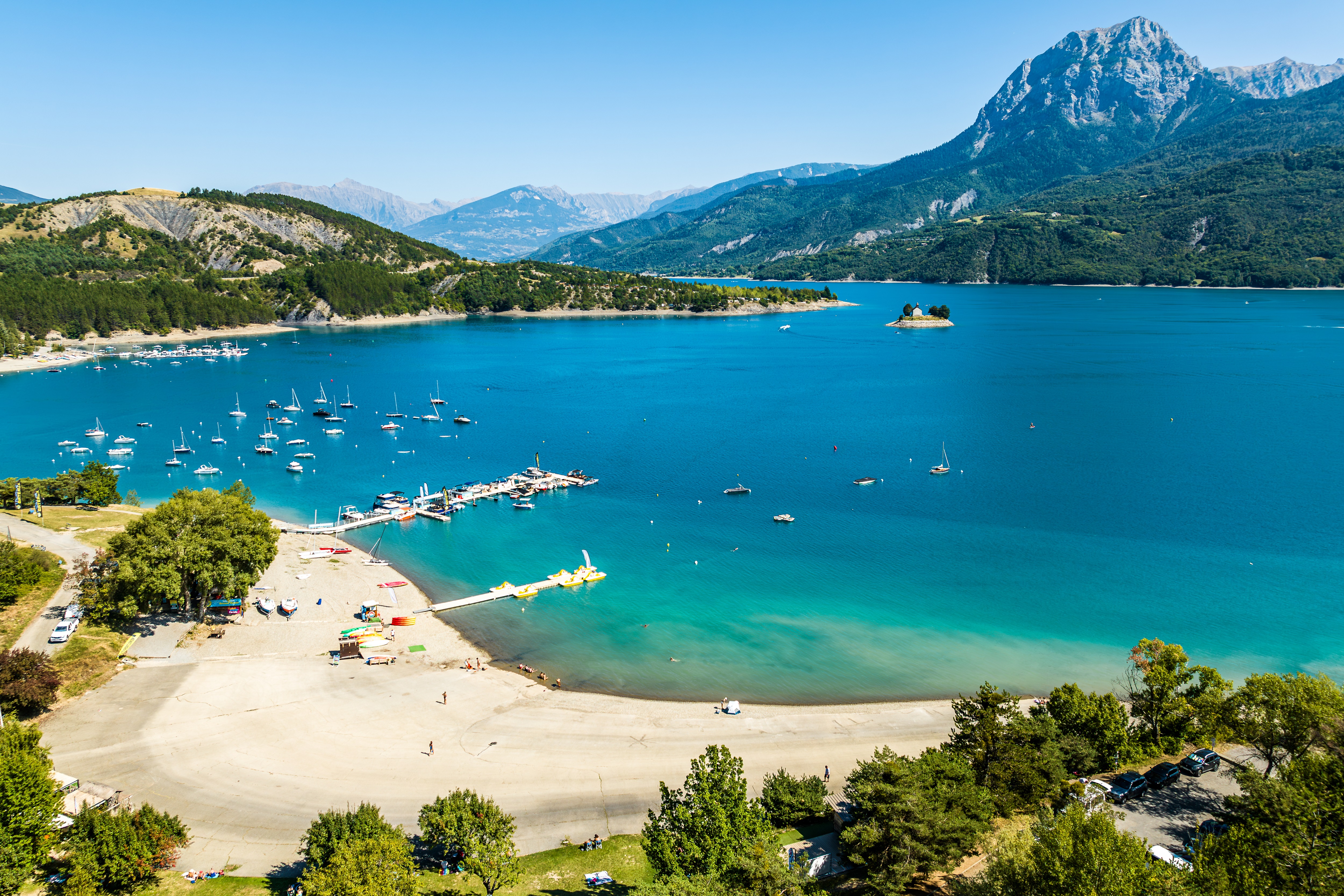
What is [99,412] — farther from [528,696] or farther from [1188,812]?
[1188,812]

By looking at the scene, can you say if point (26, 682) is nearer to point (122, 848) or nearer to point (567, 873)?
point (122, 848)

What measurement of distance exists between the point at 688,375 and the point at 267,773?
405 feet

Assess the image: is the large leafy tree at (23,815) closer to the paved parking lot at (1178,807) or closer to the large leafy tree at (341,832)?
the large leafy tree at (341,832)

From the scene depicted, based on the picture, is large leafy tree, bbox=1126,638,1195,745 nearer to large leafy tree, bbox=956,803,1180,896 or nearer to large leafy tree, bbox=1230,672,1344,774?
large leafy tree, bbox=1230,672,1344,774

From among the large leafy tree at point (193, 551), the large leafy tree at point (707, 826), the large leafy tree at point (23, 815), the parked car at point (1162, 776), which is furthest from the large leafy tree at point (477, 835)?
the large leafy tree at point (193, 551)

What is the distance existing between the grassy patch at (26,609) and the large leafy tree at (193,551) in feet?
16.7

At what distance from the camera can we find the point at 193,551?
45.1 meters

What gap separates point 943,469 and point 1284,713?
56103 mm

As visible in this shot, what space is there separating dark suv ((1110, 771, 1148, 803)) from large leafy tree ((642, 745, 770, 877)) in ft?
50.0

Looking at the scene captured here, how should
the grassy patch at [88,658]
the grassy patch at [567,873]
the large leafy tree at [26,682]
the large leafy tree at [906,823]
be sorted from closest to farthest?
the large leafy tree at [906,823], the grassy patch at [567,873], the large leafy tree at [26,682], the grassy patch at [88,658]

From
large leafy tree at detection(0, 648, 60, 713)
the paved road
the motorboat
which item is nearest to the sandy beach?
large leafy tree at detection(0, 648, 60, 713)

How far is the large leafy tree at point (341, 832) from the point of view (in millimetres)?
23969

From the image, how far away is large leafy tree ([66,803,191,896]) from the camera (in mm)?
24312

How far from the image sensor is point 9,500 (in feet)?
217
